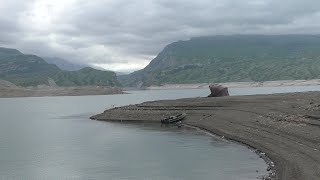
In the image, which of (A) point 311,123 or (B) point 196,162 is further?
(A) point 311,123

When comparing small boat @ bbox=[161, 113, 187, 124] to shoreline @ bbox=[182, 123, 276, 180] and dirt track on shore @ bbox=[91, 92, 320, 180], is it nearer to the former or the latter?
dirt track on shore @ bbox=[91, 92, 320, 180]

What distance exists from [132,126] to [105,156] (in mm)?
36199

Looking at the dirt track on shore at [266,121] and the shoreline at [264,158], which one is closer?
the shoreline at [264,158]

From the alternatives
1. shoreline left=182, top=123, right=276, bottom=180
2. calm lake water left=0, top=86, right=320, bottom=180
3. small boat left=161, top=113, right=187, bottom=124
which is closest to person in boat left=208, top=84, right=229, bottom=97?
small boat left=161, top=113, right=187, bottom=124

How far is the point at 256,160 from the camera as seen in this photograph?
43031 millimetres

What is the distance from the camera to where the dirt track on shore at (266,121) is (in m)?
38.1

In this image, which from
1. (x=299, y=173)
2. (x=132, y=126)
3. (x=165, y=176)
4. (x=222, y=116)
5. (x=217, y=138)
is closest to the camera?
(x=299, y=173)

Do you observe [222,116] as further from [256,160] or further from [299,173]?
[299,173]

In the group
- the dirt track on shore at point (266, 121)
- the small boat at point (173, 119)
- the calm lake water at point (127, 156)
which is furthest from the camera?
the small boat at point (173, 119)

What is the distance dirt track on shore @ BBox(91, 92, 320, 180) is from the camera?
38062 millimetres

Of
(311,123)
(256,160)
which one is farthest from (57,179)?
(311,123)

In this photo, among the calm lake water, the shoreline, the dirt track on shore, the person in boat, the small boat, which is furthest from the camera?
the person in boat

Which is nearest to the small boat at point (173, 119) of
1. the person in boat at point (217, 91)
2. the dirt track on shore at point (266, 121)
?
the dirt track on shore at point (266, 121)

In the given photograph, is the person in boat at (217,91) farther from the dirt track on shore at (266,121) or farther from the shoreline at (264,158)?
the shoreline at (264,158)
